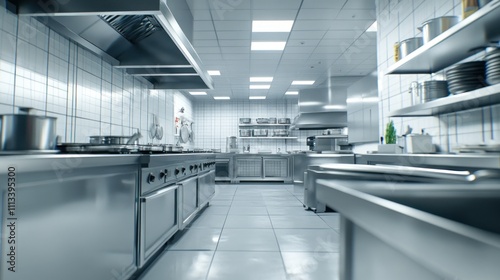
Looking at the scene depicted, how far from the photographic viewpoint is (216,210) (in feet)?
12.0

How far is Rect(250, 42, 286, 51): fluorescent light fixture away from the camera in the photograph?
4777mm

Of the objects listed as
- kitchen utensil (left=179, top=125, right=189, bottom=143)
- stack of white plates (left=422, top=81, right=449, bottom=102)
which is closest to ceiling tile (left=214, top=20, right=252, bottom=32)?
stack of white plates (left=422, top=81, right=449, bottom=102)

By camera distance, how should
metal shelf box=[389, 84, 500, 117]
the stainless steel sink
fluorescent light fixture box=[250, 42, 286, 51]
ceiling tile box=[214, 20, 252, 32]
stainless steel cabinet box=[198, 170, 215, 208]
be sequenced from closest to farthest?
the stainless steel sink
metal shelf box=[389, 84, 500, 117]
stainless steel cabinet box=[198, 170, 215, 208]
ceiling tile box=[214, 20, 252, 32]
fluorescent light fixture box=[250, 42, 286, 51]

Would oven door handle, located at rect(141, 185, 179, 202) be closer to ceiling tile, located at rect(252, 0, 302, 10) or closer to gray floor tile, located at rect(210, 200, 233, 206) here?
gray floor tile, located at rect(210, 200, 233, 206)

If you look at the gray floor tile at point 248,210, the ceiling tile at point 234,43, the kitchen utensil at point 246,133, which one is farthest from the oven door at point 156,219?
the kitchen utensil at point 246,133

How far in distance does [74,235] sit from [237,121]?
28.0 ft

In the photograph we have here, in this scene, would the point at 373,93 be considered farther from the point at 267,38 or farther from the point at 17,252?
the point at 17,252

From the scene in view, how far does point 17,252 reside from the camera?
845 millimetres

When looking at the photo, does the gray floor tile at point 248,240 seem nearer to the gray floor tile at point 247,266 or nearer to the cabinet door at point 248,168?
the gray floor tile at point 247,266

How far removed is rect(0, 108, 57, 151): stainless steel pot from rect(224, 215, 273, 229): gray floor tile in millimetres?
2005

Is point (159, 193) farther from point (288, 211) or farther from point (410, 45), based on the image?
point (410, 45)

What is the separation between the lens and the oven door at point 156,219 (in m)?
1.65

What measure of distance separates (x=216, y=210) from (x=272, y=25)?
9.77 feet

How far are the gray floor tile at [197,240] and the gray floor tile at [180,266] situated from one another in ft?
0.37
